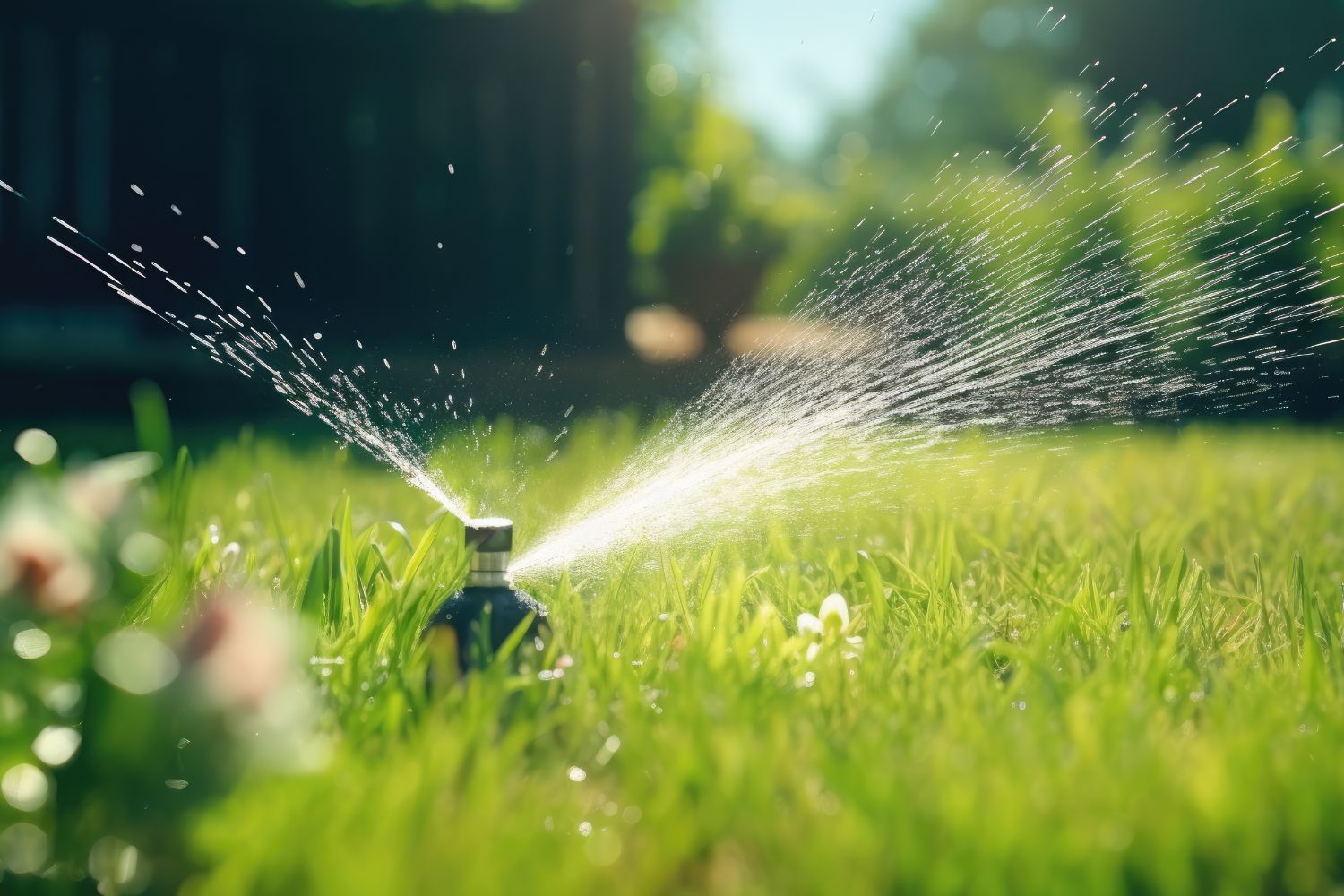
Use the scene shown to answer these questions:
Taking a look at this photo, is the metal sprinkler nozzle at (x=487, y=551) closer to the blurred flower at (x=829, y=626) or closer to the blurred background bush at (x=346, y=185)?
the blurred flower at (x=829, y=626)

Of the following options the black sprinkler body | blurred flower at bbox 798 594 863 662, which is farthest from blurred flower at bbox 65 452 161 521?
blurred flower at bbox 798 594 863 662

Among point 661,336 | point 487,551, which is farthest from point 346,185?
point 487,551

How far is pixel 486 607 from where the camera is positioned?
5.25ft

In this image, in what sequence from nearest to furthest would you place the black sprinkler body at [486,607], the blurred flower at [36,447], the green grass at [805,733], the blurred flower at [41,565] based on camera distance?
the green grass at [805,733] → the blurred flower at [41,565] → the blurred flower at [36,447] → the black sprinkler body at [486,607]

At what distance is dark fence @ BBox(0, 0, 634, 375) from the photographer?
6.70 m

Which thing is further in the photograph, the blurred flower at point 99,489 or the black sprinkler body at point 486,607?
the black sprinkler body at point 486,607

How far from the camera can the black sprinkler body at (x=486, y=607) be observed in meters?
1.62

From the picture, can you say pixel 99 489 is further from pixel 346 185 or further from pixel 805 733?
pixel 346 185

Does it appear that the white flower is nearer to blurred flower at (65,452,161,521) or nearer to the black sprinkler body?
the black sprinkler body

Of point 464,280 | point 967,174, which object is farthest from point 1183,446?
point 967,174

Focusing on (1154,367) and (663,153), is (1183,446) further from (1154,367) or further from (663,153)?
(663,153)

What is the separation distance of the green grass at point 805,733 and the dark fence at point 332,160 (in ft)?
14.8

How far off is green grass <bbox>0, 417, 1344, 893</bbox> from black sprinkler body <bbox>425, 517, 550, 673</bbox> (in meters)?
0.05

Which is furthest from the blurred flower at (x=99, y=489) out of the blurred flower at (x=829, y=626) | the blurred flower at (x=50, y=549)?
the blurred flower at (x=829, y=626)
